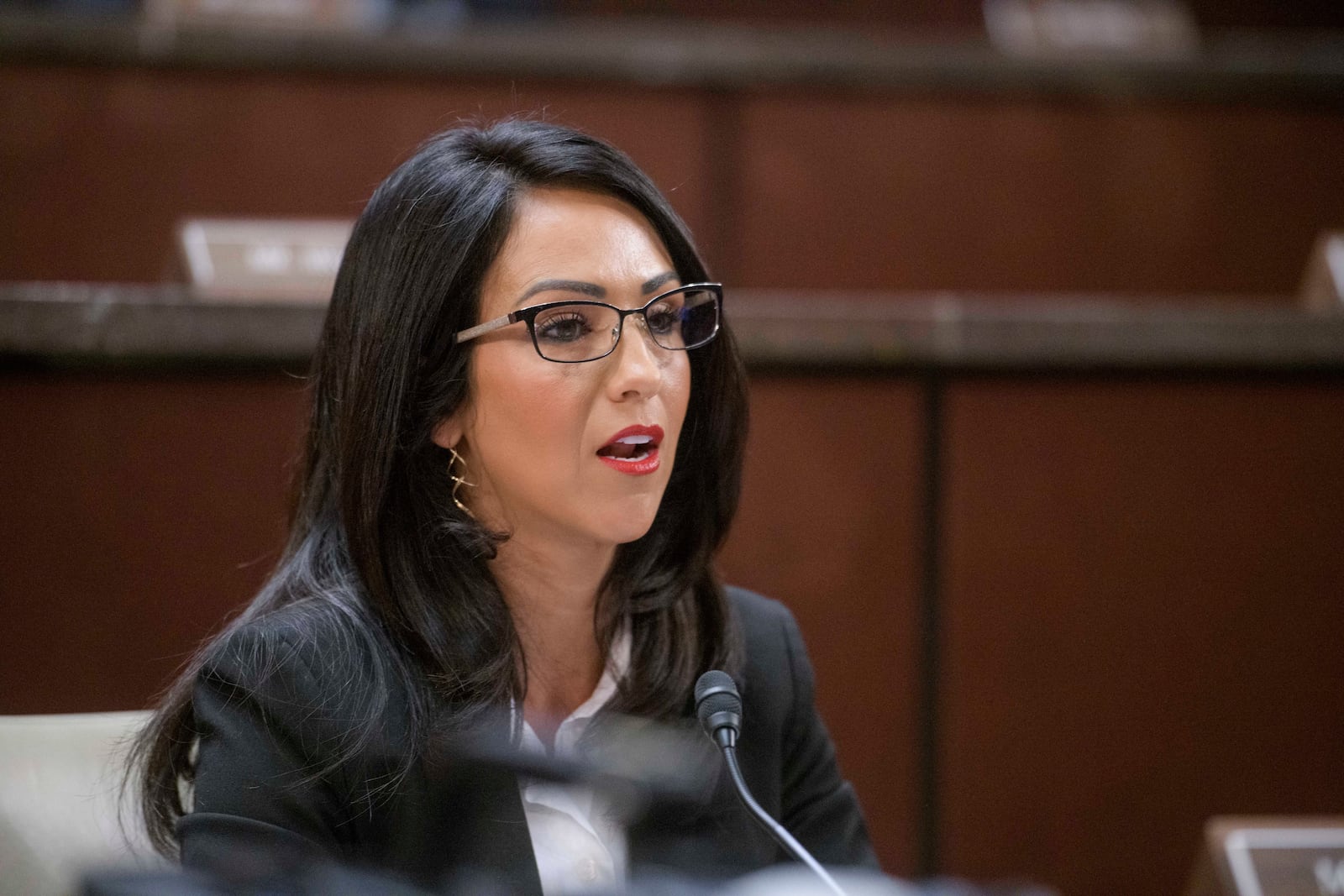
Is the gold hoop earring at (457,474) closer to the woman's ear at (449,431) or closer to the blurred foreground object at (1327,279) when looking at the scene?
the woman's ear at (449,431)

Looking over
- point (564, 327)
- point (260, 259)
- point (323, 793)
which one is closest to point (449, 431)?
point (564, 327)

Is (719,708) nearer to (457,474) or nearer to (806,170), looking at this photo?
(457,474)

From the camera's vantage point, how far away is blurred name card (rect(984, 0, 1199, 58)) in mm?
2893

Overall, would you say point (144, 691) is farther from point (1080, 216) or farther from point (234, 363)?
point (1080, 216)

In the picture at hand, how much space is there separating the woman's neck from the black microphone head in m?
0.34

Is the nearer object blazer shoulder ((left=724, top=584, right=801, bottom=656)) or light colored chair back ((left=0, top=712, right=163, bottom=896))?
light colored chair back ((left=0, top=712, right=163, bottom=896))

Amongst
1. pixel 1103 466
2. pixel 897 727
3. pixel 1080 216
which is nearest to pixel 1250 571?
pixel 1103 466

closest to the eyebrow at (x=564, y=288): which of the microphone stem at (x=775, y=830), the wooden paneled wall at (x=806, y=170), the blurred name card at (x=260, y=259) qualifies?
A: the microphone stem at (x=775, y=830)

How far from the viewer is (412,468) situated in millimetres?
1328

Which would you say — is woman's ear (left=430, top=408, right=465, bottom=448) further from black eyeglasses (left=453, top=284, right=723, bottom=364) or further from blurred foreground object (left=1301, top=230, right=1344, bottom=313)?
blurred foreground object (left=1301, top=230, right=1344, bottom=313)

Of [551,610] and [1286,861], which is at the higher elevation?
[551,610]

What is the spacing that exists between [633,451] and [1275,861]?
0.93 meters

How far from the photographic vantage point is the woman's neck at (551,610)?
1361mm

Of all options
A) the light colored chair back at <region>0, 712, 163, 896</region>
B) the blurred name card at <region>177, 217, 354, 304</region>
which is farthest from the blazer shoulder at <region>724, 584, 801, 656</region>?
the blurred name card at <region>177, 217, 354, 304</region>
